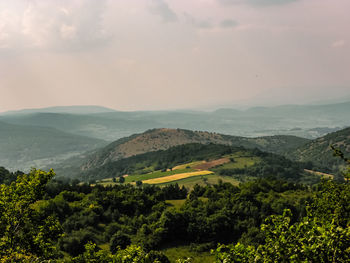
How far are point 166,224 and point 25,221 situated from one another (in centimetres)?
5249

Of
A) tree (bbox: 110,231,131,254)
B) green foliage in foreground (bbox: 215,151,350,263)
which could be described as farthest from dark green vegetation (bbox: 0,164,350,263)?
tree (bbox: 110,231,131,254)

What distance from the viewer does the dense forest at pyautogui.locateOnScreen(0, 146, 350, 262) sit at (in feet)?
47.4

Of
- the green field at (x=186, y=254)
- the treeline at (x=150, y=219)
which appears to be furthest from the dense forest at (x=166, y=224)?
the green field at (x=186, y=254)

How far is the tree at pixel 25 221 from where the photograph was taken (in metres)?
23.8

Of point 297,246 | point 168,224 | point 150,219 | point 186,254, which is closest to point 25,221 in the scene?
point 297,246

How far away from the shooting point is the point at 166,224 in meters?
73.8

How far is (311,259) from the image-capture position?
13547 mm

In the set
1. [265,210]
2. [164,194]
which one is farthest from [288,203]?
[164,194]

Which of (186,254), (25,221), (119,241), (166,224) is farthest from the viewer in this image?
(166,224)

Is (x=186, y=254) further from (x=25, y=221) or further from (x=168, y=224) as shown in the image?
(x=25, y=221)

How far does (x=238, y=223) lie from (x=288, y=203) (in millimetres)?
24047

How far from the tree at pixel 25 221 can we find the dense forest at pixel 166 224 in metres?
0.08

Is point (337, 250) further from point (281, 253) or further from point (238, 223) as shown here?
point (238, 223)

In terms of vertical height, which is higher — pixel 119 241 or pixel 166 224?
pixel 166 224
